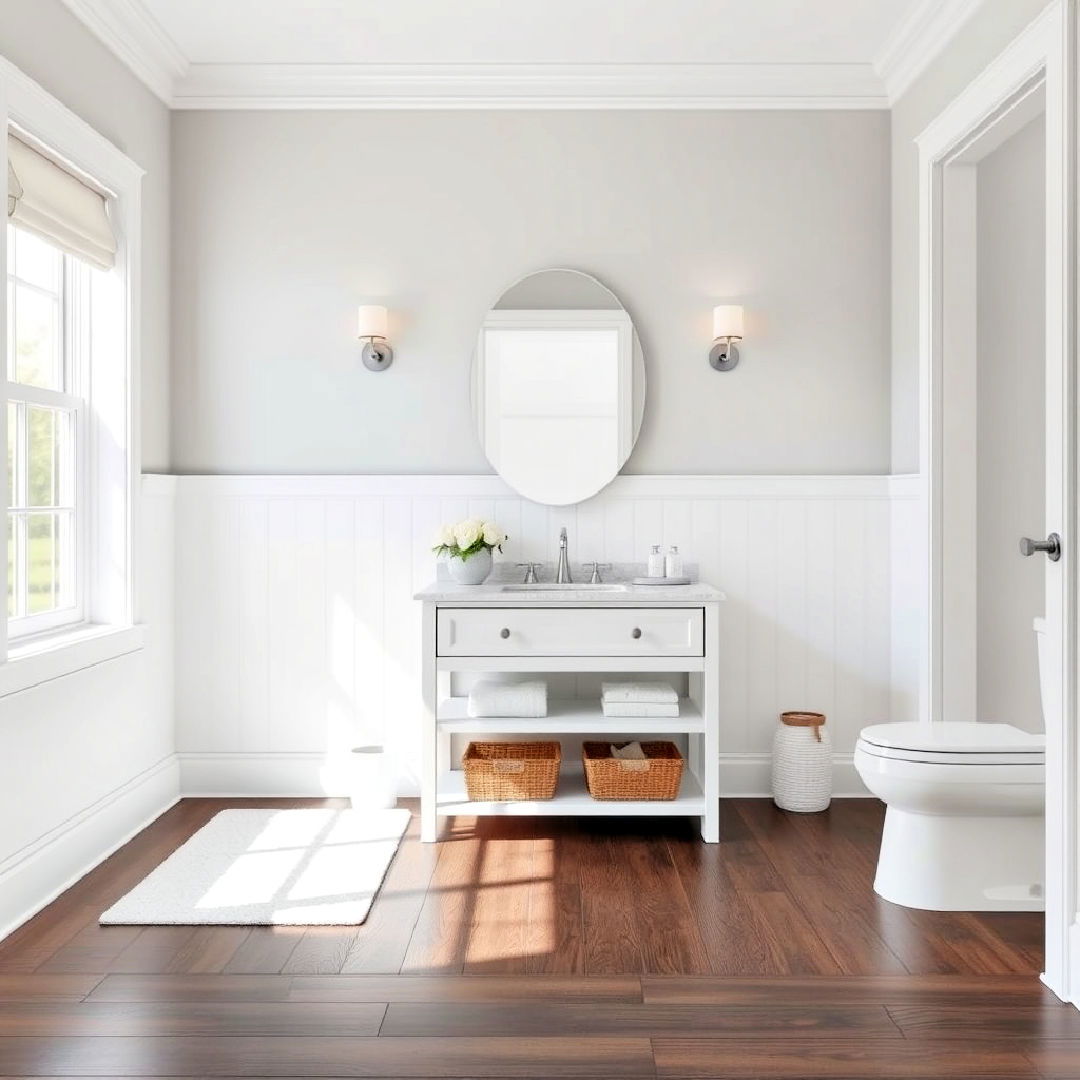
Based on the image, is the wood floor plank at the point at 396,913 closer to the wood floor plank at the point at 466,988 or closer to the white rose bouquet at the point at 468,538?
the wood floor plank at the point at 466,988

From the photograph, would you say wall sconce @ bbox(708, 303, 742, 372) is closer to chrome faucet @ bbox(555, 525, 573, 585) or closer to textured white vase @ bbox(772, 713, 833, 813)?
chrome faucet @ bbox(555, 525, 573, 585)

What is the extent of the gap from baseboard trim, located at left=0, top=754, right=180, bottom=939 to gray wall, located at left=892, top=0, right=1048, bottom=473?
8.97 ft

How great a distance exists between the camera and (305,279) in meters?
3.64

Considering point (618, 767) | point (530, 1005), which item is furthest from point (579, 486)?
point (530, 1005)

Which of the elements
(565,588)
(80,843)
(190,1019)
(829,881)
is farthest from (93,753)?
(829,881)

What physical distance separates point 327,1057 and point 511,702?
4.54 ft

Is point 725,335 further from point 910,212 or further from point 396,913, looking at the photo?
point 396,913

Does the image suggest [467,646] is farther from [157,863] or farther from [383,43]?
[383,43]

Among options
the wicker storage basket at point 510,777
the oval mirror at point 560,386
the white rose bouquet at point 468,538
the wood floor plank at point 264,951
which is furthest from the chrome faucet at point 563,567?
the wood floor plank at point 264,951

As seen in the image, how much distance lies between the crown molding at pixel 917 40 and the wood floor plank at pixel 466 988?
274 cm

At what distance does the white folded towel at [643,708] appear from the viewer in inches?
125

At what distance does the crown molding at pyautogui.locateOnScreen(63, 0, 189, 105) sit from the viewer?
295cm

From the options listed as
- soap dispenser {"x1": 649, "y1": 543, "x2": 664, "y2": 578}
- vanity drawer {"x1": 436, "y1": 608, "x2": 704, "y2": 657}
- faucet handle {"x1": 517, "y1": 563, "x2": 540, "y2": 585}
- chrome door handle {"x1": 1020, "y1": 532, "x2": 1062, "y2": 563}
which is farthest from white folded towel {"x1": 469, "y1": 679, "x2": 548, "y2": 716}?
chrome door handle {"x1": 1020, "y1": 532, "x2": 1062, "y2": 563}

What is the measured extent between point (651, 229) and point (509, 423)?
0.85 meters
